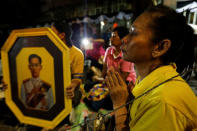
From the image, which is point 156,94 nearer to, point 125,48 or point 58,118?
point 125,48

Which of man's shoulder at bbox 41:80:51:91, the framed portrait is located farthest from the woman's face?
man's shoulder at bbox 41:80:51:91

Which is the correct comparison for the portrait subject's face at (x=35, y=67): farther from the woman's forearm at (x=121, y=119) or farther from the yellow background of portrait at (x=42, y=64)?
the woman's forearm at (x=121, y=119)

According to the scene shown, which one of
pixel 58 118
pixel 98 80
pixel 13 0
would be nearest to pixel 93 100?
pixel 98 80

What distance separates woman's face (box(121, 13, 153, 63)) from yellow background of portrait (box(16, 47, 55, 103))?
791mm

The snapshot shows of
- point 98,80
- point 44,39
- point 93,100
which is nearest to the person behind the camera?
point 44,39

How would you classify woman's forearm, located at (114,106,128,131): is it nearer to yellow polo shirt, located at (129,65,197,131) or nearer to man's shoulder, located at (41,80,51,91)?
yellow polo shirt, located at (129,65,197,131)

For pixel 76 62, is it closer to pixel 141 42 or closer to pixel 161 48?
pixel 141 42

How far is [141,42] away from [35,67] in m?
1.10

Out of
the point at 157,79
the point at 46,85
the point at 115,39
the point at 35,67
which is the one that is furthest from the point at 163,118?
the point at 115,39

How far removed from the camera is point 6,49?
4.38 feet

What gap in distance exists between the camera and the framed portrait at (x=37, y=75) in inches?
46.9

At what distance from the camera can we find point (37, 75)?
1.32 metres

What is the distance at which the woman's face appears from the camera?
835mm

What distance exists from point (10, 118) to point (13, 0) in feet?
42.3
